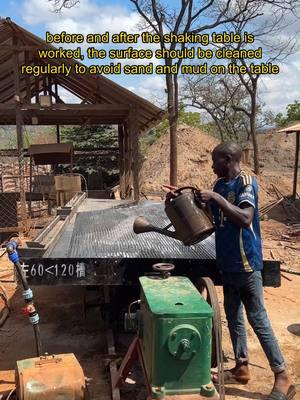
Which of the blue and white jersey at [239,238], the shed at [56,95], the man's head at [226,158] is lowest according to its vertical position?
the blue and white jersey at [239,238]

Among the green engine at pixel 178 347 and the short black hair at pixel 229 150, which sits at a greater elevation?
the short black hair at pixel 229 150

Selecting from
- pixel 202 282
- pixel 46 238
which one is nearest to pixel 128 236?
pixel 46 238

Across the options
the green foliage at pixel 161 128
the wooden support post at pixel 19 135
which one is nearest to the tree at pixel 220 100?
the green foliage at pixel 161 128

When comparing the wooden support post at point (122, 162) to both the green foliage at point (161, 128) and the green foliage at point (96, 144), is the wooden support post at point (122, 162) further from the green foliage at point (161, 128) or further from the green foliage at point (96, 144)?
the green foliage at point (161, 128)

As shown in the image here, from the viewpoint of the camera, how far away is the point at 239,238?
3576 mm

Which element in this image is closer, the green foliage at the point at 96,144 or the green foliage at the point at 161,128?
the green foliage at the point at 96,144

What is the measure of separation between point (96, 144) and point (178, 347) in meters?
20.4

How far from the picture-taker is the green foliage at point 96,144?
746 inches

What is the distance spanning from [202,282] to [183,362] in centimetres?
84

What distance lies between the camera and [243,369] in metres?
3.89

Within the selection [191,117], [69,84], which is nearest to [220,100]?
[191,117]

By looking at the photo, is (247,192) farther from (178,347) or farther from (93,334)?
(93,334)

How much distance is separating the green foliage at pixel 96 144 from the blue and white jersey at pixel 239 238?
15284mm

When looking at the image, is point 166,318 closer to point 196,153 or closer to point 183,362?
point 183,362
